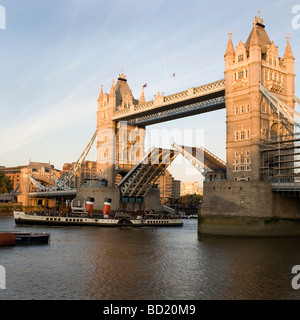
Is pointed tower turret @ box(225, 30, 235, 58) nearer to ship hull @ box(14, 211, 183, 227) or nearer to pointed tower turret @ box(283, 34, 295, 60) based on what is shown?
pointed tower turret @ box(283, 34, 295, 60)

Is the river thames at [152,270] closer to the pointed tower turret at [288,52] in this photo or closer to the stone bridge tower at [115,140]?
the pointed tower turret at [288,52]

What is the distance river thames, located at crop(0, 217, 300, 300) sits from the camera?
60.2ft

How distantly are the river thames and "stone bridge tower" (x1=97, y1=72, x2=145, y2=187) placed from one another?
102ft

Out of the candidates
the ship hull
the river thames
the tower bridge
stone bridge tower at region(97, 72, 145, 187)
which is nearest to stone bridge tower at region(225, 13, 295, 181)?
the tower bridge

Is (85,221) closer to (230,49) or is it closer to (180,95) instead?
(180,95)

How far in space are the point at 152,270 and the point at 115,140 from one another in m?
44.7

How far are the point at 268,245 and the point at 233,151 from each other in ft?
42.3

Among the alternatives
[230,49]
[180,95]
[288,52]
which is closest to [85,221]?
[180,95]

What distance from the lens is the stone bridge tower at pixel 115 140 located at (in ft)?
218

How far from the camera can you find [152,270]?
923 inches

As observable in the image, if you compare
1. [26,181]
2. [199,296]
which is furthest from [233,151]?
[26,181]

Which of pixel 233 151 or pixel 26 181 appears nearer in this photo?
pixel 233 151
